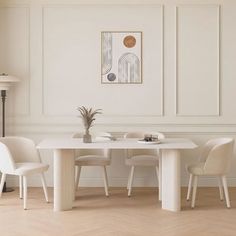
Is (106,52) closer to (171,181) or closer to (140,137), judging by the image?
(140,137)

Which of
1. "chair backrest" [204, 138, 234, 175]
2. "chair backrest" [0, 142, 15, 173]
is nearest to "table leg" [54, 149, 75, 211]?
"chair backrest" [0, 142, 15, 173]

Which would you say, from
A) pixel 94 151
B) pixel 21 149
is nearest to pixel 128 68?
pixel 94 151

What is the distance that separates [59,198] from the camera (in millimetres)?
5266

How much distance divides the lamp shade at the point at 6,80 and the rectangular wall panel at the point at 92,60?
54cm

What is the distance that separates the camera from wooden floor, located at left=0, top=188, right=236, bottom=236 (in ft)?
14.7

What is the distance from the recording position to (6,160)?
17.7 ft

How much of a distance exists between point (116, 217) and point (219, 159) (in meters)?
1.34

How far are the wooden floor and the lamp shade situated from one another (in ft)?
4.61

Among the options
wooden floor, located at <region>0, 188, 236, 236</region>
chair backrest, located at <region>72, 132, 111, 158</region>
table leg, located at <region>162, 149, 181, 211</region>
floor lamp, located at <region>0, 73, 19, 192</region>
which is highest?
floor lamp, located at <region>0, 73, 19, 192</region>

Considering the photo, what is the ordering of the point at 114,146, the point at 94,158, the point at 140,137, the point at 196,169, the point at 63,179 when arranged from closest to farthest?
the point at 114,146 < the point at 63,179 < the point at 196,169 < the point at 94,158 < the point at 140,137

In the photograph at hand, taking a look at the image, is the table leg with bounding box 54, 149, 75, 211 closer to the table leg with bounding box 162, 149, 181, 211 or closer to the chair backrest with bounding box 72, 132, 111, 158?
the chair backrest with bounding box 72, 132, 111, 158

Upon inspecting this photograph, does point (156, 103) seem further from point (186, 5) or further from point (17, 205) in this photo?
point (17, 205)

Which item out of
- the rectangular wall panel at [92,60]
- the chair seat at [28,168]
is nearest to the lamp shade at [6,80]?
the rectangular wall panel at [92,60]

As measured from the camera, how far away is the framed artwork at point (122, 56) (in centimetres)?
655
